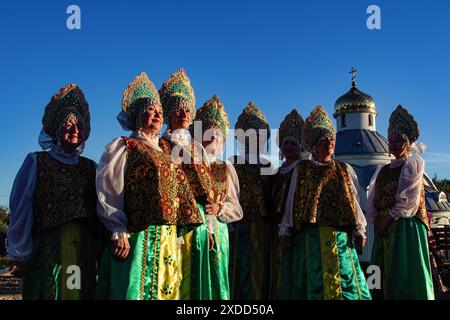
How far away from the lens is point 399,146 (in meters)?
5.07

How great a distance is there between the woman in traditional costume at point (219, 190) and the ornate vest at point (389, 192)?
1595 mm

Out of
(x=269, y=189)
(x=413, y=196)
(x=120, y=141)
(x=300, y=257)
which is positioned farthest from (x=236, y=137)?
(x=120, y=141)

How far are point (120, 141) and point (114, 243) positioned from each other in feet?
2.28

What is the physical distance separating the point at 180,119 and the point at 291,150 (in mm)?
1536

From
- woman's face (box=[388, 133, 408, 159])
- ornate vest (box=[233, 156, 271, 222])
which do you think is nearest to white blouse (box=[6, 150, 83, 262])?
ornate vest (box=[233, 156, 271, 222])

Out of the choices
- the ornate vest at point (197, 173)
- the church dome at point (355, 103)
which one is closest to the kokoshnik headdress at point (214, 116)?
the ornate vest at point (197, 173)

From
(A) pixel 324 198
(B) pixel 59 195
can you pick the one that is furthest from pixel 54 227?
(A) pixel 324 198

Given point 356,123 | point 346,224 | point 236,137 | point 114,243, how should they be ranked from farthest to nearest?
point 356,123, point 236,137, point 346,224, point 114,243

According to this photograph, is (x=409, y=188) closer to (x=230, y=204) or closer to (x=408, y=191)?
Result: (x=408, y=191)

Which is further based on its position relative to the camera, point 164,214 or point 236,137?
point 236,137

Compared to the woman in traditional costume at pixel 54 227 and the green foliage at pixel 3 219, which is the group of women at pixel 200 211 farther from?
the green foliage at pixel 3 219

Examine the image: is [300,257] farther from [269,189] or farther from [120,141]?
[120,141]
